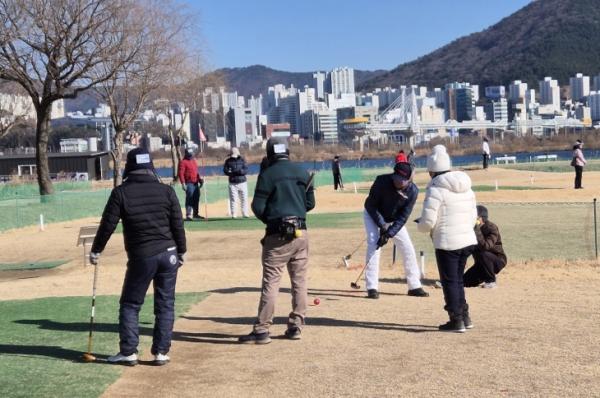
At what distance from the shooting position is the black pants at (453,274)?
816cm

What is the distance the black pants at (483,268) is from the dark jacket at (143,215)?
567 centimetres

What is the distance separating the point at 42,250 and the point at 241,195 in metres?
6.21

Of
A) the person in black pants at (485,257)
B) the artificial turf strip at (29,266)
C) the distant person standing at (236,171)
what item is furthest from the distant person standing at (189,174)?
the person in black pants at (485,257)

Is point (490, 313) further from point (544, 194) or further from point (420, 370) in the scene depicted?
point (544, 194)

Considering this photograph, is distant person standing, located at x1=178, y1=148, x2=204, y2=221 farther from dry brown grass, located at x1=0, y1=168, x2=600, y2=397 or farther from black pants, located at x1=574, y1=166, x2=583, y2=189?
black pants, located at x1=574, y1=166, x2=583, y2=189

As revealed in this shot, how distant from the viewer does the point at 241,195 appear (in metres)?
24.2

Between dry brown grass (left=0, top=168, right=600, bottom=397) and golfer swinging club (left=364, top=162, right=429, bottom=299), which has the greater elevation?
golfer swinging club (left=364, top=162, right=429, bottom=299)

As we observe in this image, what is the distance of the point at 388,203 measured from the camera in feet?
34.6

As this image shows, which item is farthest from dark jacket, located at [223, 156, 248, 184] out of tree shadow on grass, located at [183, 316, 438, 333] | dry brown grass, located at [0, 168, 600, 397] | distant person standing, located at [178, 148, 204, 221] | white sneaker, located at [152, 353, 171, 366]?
white sneaker, located at [152, 353, 171, 366]

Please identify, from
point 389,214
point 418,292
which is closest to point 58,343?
point 389,214

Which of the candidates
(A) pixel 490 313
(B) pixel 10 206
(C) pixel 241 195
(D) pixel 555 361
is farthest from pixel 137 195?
(B) pixel 10 206

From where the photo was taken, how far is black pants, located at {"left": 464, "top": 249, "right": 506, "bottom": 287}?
464 inches

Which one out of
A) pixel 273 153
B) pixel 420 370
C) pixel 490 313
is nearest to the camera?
pixel 420 370

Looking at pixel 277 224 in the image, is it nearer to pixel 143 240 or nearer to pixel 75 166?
pixel 143 240
